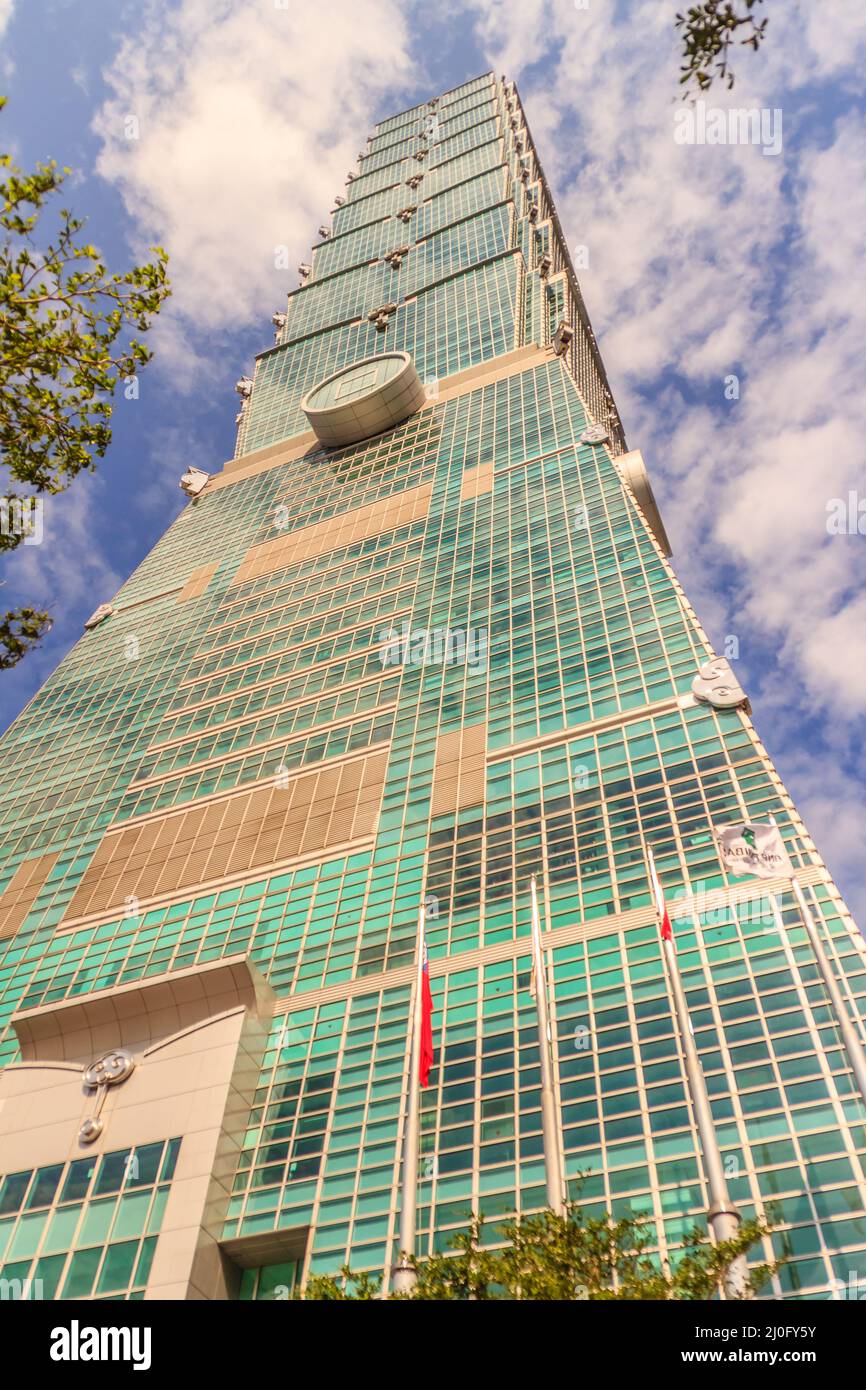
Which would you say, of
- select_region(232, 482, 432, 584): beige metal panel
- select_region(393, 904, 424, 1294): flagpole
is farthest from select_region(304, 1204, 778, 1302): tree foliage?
select_region(232, 482, 432, 584): beige metal panel

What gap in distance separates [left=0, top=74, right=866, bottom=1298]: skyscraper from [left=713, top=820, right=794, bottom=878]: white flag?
351 cm

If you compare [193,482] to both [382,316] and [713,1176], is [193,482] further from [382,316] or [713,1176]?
[713,1176]

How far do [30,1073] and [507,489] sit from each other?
4763 centimetres

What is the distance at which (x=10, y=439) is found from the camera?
2058 cm

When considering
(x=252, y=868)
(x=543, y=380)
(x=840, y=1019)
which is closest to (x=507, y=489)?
(x=543, y=380)

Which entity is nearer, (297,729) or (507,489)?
(297,729)

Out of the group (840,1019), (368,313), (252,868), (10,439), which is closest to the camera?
(10,439)

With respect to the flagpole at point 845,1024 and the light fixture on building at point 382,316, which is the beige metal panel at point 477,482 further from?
the light fixture on building at point 382,316

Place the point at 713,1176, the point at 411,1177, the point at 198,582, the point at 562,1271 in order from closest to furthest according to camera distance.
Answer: the point at 562,1271
the point at 713,1176
the point at 411,1177
the point at 198,582

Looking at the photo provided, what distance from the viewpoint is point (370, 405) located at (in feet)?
304

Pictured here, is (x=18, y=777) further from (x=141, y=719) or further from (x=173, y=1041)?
(x=173, y=1041)

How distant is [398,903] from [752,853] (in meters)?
16.0

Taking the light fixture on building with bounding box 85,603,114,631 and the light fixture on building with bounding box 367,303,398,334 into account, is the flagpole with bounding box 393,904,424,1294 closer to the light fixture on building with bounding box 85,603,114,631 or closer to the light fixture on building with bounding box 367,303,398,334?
the light fixture on building with bounding box 85,603,114,631

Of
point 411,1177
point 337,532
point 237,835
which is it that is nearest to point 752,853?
point 411,1177
